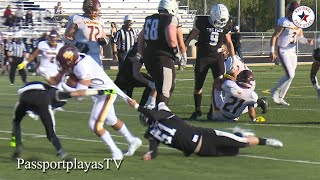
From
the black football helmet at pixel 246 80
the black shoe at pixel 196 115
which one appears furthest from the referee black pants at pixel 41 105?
the black shoe at pixel 196 115

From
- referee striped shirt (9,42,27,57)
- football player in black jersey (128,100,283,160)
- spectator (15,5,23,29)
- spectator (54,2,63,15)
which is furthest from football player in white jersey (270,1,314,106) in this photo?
spectator (54,2,63,15)

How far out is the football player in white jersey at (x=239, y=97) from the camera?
13.4m

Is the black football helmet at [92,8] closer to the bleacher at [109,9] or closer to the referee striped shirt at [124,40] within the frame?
the referee striped shirt at [124,40]

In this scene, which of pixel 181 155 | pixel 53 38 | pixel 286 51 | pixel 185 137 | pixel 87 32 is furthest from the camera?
pixel 286 51

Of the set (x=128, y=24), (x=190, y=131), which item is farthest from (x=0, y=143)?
(x=128, y=24)

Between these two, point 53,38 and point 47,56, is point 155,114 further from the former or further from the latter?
point 47,56

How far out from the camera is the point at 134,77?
1587cm

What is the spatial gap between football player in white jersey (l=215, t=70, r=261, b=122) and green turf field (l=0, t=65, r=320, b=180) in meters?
0.23

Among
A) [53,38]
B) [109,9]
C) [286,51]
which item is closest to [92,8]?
[53,38]

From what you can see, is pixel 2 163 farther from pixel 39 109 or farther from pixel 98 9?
pixel 98 9

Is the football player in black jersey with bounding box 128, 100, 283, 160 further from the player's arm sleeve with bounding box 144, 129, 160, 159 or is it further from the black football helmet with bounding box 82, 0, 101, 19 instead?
the black football helmet with bounding box 82, 0, 101, 19

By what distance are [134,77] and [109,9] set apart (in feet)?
116

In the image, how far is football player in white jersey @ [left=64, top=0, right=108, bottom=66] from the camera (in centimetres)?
1395

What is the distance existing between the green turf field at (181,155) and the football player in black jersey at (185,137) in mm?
132
